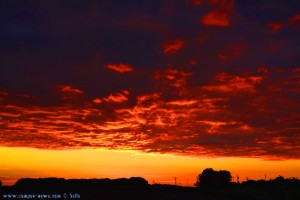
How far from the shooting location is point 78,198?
264 feet

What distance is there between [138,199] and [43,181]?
119ft

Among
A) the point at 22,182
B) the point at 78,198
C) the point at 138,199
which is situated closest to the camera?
the point at 78,198

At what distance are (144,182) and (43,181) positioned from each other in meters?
38.0

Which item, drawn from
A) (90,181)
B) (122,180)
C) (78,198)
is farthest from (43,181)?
(78,198)

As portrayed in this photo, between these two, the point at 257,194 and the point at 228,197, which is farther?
the point at 257,194

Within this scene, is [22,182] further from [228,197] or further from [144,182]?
[228,197]

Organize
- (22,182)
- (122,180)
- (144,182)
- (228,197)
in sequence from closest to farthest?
(228,197), (22,182), (122,180), (144,182)

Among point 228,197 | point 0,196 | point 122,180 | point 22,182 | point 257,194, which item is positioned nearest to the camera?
point 0,196

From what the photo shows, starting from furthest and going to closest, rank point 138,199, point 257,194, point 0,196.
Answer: point 257,194, point 138,199, point 0,196

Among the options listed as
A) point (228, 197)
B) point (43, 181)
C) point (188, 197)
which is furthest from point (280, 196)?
point (43, 181)

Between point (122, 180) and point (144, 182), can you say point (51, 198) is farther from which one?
point (144, 182)

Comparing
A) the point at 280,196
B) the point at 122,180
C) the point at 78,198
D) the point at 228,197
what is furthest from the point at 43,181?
the point at 280,196

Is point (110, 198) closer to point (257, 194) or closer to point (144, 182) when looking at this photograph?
point (257, 194)

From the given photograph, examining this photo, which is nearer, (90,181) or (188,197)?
→ (188,197)
